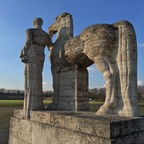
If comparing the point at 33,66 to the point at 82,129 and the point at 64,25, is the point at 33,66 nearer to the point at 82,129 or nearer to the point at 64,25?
the point at 64,25

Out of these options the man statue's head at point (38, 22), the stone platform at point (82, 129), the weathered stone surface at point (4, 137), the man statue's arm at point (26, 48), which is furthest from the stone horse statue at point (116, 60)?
the weathered stone surface at point (4, 137)

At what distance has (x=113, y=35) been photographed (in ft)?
15.8

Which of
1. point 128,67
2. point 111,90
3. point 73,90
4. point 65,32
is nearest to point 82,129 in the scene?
point 111,90

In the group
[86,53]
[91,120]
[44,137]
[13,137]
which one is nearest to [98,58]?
[86,53]

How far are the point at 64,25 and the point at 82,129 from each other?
4.22 metres

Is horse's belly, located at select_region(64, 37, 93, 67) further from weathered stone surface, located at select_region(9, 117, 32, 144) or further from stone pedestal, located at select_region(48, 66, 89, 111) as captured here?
weathered stone surface, located at select_region(9, 117, 32, 144)

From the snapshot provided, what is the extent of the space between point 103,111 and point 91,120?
89 cm

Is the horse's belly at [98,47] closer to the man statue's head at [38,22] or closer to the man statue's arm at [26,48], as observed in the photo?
the man statue's arm at [26,48]

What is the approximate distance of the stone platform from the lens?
3.49 metres

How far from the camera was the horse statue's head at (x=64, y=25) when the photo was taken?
6895 mm

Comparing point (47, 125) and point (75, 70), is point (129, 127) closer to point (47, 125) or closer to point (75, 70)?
point (47, 125)

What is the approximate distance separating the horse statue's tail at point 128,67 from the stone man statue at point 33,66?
9.70 ft

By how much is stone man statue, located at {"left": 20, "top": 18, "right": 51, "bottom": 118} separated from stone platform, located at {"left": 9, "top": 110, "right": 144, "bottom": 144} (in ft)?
2.38

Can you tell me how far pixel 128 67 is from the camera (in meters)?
4.46
